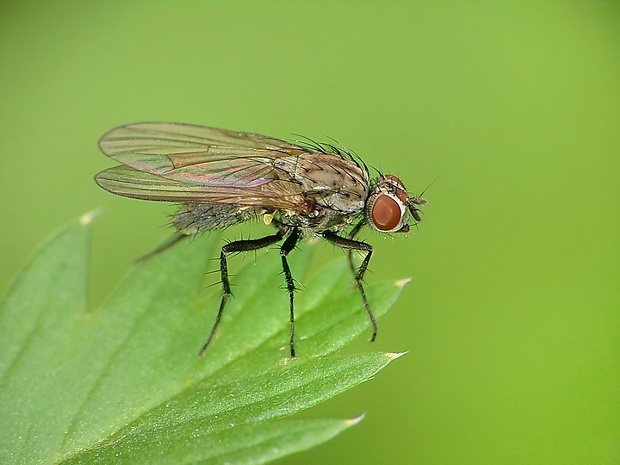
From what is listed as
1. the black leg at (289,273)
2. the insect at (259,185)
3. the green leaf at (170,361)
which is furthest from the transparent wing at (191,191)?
the green leaf at (170,361)

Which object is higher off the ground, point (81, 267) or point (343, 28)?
point (343, 28)

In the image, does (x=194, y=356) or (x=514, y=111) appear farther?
(x=514, y=111)

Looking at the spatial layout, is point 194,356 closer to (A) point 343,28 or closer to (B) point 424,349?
(B) point 424,349

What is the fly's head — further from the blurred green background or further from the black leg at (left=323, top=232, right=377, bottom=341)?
the blurred green background

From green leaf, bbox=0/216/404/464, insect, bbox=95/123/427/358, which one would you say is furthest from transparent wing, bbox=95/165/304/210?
green leaf, bbox=0/216/404/464

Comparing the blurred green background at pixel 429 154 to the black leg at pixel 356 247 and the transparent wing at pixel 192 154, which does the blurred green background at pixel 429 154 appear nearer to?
the black leg at pixel 356 247

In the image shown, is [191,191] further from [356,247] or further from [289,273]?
[356,247]

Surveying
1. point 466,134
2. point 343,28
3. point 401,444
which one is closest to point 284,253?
point 401,444

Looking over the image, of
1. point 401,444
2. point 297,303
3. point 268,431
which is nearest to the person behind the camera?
point 268,431

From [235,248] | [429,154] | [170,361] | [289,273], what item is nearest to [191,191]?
[235,248]
